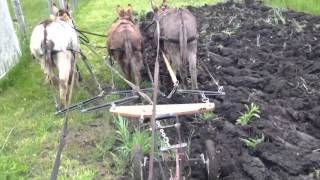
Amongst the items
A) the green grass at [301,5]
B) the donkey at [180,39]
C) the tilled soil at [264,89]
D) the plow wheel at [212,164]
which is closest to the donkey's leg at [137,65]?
the donkey at [180,39]

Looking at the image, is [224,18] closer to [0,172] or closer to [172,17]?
[172,17]

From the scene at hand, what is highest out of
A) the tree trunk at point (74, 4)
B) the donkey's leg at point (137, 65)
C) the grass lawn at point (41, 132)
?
the tree trunk at point (74, 4)

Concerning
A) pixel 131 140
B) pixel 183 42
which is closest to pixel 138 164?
pixel 131 140

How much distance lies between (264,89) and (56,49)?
101 inches

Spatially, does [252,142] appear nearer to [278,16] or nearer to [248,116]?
[248,116]

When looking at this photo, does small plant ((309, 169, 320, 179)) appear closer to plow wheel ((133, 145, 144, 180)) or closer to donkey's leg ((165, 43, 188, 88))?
plow wheel ((133, 145, 144, 180))

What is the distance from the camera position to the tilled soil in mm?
4941

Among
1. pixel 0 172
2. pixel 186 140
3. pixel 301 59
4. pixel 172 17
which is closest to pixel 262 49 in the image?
pixel 301 59

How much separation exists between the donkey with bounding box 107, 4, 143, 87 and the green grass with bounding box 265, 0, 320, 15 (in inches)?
211

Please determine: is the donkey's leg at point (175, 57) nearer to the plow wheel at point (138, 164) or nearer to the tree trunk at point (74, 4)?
the plow wheel at point (138, 164)

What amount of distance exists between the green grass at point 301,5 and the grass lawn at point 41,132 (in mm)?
4477

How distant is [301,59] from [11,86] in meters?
4.41

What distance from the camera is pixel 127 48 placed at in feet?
21.6

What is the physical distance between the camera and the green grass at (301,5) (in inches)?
435
